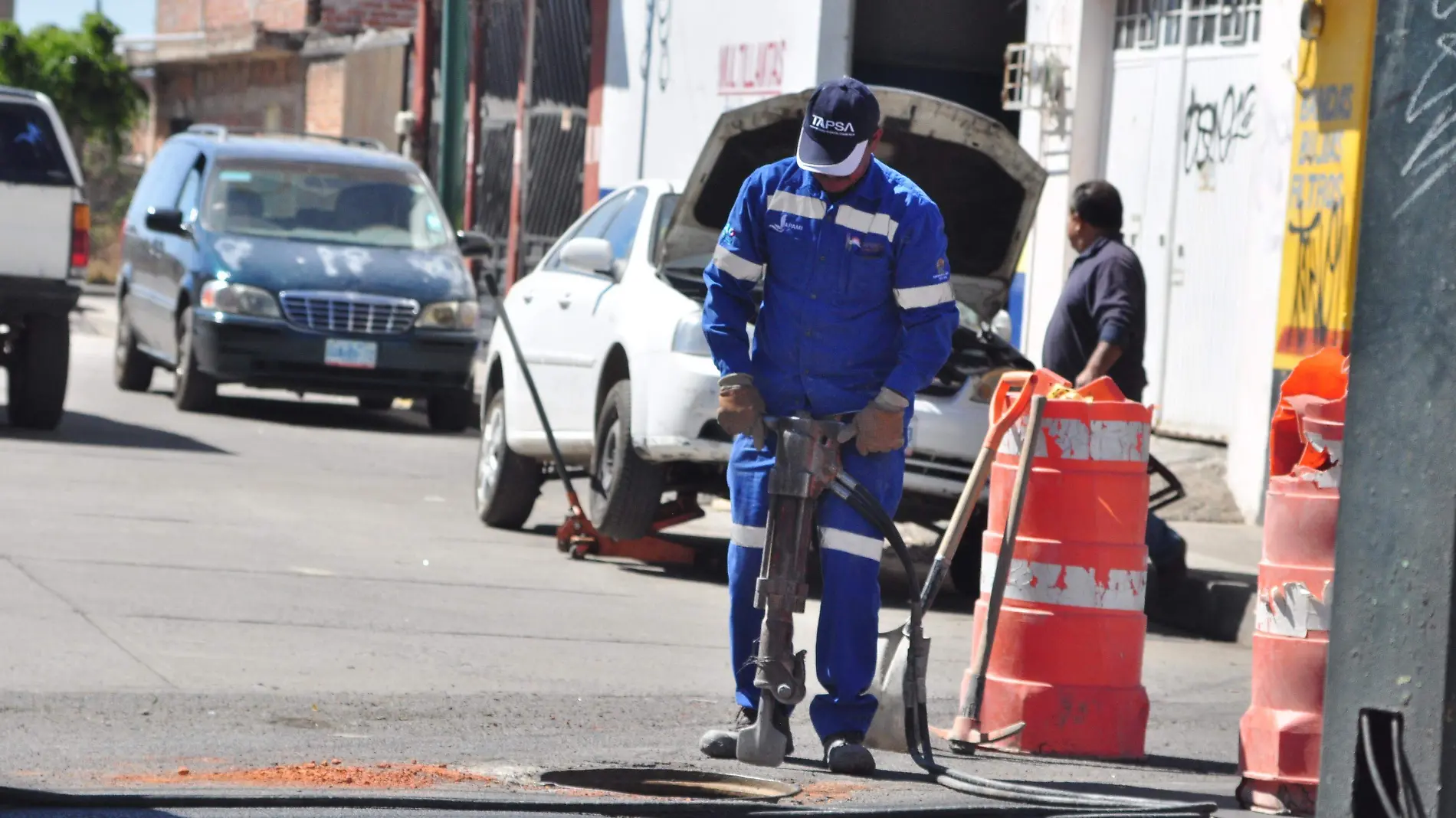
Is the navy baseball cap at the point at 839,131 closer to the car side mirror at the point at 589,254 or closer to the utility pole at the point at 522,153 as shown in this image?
the car side mirror at the point at 589,254

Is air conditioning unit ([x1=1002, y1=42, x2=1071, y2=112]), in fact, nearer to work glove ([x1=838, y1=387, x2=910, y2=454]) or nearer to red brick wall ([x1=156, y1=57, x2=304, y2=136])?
work glove ([x1=838, y1=387, x2=910, y2=454])

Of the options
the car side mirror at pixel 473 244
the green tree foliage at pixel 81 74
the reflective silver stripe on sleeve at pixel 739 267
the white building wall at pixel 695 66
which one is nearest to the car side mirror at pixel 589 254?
the reflective silver stripe on sleeve at pixel 739 267

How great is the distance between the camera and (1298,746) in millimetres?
6051

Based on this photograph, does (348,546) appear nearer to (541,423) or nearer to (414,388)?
(541,423)

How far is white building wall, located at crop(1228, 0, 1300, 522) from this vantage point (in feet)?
42.9

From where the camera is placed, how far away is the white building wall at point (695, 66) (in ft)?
63.6

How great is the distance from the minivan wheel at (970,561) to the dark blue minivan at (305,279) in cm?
649

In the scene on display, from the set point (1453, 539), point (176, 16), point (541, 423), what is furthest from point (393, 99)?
point (1453, 539)

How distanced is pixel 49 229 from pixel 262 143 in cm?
423

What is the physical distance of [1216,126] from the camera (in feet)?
48.0

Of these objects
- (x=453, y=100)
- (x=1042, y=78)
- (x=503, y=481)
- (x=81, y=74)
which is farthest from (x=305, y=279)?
(x=81, y=74)

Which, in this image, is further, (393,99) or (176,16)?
(176,16)

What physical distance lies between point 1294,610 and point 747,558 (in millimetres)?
1436

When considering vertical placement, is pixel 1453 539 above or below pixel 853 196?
below
